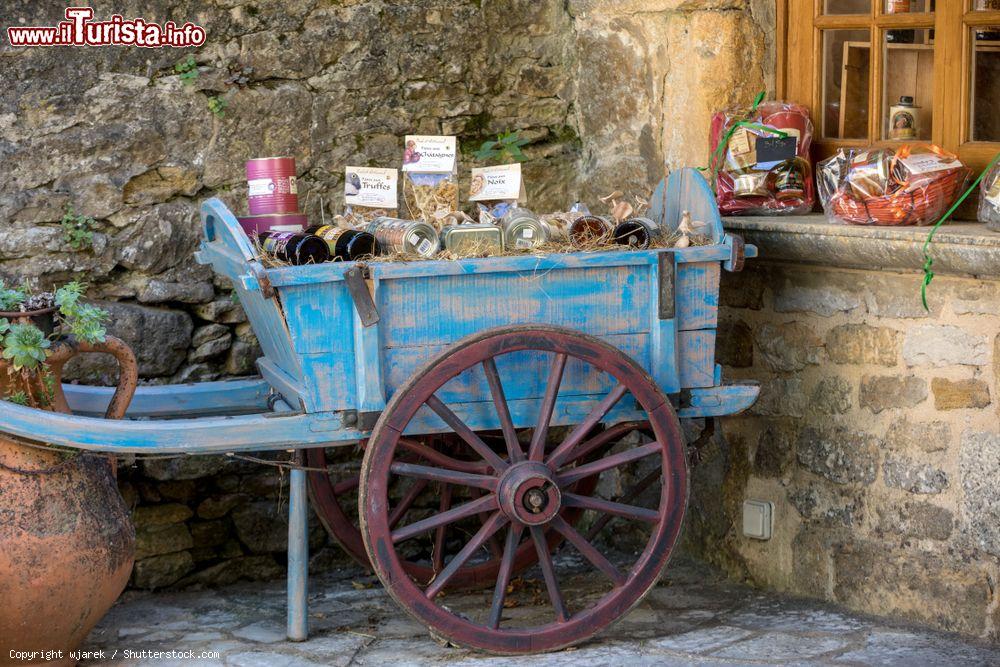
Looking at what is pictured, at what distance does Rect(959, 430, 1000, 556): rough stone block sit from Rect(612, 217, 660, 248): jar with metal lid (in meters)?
0.96

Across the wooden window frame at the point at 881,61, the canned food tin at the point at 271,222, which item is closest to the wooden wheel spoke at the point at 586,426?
the canned food tin at the point at 271,222

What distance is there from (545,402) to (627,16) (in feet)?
5.27

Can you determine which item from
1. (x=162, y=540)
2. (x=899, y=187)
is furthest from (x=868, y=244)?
(x=162, y=540)

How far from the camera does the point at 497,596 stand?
3.16 meters

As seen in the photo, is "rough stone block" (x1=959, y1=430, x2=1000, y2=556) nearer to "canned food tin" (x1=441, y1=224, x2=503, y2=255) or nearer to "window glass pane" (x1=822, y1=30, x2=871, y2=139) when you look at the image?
"window glass pane" (x1=822, y1=30, x2=871, y2=139)

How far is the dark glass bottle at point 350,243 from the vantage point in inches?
127

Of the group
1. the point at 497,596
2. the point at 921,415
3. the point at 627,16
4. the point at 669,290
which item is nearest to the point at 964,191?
the point at 921,415

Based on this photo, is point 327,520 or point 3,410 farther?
point 327,520

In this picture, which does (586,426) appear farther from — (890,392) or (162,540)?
(162,540)

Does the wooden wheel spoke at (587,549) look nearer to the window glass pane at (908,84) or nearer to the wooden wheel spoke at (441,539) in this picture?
the wooden wheel spoke at (441,539)

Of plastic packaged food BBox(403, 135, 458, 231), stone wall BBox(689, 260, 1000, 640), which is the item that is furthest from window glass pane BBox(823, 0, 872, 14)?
plastic packaged food BBox(403, 135, 458, 231)

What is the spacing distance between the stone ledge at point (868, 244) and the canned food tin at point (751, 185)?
77 millimetres

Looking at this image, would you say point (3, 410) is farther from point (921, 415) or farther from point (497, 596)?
point (921, 415)

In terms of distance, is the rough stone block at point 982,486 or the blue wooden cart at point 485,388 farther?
the rough stone block at point 982,486
